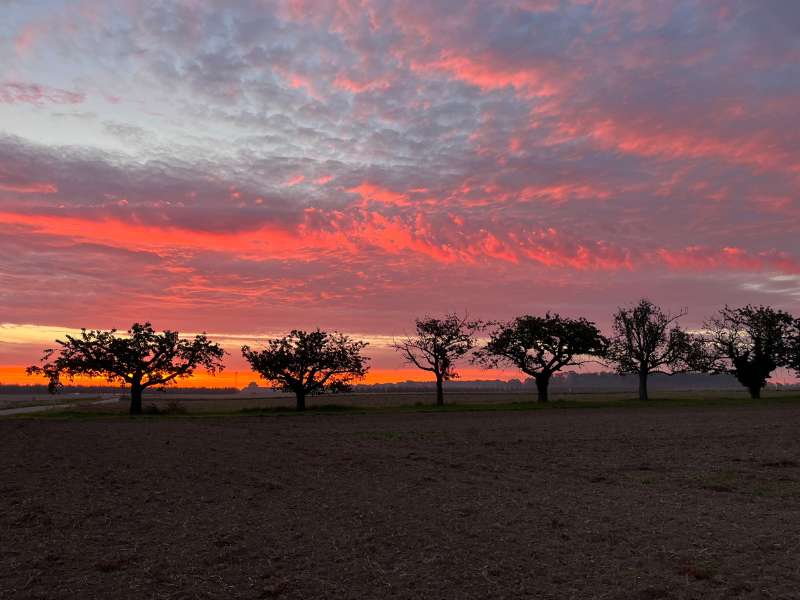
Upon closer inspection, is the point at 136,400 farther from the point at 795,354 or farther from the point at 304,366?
the point at 795,354

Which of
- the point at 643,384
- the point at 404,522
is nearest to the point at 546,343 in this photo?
the point at 643,384

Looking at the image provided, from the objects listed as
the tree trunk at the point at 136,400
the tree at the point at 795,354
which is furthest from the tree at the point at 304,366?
the tree at the point at 795,354

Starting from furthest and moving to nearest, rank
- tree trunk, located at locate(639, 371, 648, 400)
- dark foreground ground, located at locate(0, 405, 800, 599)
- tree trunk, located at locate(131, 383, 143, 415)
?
tree trunk, located at locate(639, 371, 648, 400) < tree trunk, located at locate(131, 383, 143, 415) < dark foreground ground, located at locate(0, 405, 800, 599)

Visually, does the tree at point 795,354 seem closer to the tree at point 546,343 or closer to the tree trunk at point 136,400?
the tree at point 546,343

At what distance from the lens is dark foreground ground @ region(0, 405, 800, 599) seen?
9547 millimetres

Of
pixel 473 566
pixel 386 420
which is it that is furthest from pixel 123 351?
pixel 473 566

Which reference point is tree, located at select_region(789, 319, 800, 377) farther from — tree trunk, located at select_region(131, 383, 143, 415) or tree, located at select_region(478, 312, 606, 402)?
tree trunk, located at select_region(131, 383, 143, 415)

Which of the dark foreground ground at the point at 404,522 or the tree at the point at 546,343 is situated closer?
the dark foreground ground at the point at 404,522

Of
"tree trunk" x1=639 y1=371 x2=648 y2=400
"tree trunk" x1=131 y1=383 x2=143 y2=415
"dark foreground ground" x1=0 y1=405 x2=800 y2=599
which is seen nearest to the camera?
"dark foreground ground" x1=0 y1=405 x2=800 y2=599

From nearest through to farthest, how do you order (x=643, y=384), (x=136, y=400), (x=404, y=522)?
(x=404, y=522)
(x=136, y=400)
(x=643, y=384)

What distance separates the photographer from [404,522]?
13.6 m

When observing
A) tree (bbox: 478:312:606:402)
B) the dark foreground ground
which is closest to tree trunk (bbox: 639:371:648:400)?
tree (bbox: 478:312:606:402)

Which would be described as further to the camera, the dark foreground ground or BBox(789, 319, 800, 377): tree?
BBox(789, 319, 800, 377): tree

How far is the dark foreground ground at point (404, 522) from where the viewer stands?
9.55m
